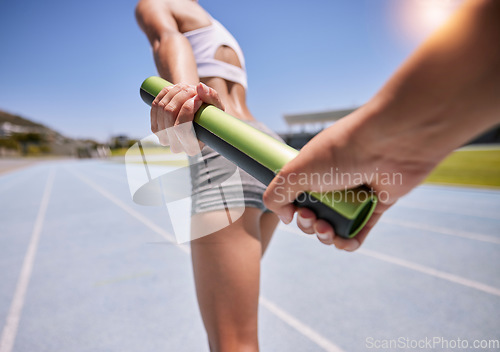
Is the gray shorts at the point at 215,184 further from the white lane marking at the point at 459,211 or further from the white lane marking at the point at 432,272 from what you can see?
the white lane marking at the point at 459,211

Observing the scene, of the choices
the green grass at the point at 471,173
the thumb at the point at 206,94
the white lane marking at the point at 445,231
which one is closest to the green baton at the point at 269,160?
the thumb at the point at 206,94

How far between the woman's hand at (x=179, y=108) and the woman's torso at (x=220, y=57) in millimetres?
391

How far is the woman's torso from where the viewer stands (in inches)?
37.9

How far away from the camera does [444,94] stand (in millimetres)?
306

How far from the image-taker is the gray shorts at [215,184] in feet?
2.93

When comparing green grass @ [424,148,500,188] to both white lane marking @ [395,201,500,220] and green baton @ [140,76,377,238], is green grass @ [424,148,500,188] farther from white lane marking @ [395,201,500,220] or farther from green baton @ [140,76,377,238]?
green baton @ [140,76,377,238]

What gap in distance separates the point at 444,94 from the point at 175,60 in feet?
2.19

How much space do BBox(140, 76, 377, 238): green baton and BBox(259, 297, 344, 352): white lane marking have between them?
171 centimetres

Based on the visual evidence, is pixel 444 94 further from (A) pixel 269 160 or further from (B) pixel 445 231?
(B) pixel 445 231

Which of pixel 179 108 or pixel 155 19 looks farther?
pixel 155 19

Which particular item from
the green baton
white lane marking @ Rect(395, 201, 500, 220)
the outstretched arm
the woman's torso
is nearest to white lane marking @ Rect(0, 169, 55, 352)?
the woman's torso

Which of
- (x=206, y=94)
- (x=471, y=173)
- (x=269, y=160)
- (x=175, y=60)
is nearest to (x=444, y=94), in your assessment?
(x=269, y=160)

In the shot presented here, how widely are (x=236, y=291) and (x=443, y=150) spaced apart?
729 millimetres

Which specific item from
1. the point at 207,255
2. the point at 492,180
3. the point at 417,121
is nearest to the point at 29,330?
the point at 207,255
